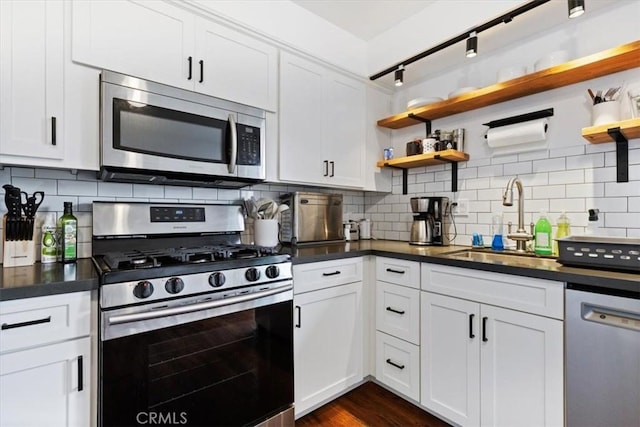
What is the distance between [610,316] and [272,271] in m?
1.37

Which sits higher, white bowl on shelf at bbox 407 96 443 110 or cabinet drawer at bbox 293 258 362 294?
white bowl on shelf at bbox 407 96 443 110

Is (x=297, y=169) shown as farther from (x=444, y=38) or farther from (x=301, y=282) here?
(x=444, y=38)

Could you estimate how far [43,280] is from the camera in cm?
110

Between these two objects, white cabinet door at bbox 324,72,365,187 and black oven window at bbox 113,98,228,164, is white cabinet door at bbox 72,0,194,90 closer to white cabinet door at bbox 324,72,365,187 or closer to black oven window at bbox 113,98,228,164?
black oven window at bbox 113,98,228,164

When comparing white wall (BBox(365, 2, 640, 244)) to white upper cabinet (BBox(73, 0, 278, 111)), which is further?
white wall (BBox(365, 2, 640, 244))

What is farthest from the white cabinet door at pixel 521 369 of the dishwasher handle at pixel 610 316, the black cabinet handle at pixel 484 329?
the dishwasher handle at pixel 610 316

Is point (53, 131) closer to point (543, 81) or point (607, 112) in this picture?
point (543, 81)

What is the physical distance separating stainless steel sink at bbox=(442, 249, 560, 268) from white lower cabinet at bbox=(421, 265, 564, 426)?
8cm

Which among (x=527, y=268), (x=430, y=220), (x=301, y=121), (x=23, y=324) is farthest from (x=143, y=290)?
(x=430, y=220)

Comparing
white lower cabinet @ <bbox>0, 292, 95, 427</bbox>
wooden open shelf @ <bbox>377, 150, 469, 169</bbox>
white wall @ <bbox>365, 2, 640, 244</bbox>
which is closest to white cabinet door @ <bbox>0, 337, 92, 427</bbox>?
white lower cabinet @ <bbox>0, 292, 95, 427</bbox>

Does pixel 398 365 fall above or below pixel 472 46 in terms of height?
below

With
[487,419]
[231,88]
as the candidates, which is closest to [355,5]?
[231,88]

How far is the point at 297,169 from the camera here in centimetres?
216

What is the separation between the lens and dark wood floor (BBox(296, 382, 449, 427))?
5.81 ft
